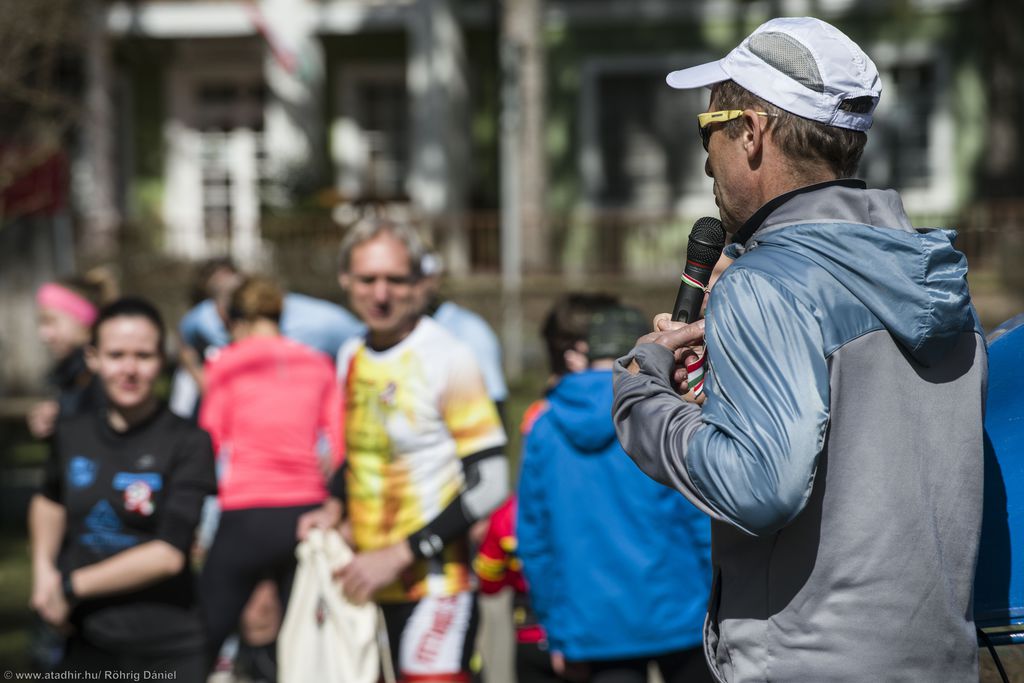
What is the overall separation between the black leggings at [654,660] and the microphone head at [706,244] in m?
2.06

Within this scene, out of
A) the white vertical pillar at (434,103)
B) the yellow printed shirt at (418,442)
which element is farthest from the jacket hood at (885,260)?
the white vertical pillar at (434,103)

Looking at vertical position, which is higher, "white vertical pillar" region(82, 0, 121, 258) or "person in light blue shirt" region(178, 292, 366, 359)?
"white vertical pillar" region(82, 0, 121, 258)

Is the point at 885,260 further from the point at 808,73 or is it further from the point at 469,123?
the point at 469,123

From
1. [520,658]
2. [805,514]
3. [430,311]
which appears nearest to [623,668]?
[520,658]

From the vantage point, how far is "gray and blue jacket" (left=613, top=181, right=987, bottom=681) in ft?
7.34

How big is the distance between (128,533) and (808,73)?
2.99 metres

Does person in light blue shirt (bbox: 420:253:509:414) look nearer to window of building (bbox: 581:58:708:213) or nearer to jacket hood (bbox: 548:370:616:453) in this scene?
jacket hood (bbox: 548:370:616:453)

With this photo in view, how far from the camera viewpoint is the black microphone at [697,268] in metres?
2.64

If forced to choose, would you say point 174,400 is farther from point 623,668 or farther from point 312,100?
point 312,100

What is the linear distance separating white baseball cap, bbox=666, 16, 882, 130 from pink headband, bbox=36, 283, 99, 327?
504 cm

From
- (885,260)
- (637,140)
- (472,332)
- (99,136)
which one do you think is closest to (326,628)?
(472,332)

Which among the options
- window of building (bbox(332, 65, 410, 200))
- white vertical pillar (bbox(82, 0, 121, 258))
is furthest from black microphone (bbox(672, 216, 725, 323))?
window of building (bbox(332, 65, 410, 200))

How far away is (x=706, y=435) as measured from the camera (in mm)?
2279

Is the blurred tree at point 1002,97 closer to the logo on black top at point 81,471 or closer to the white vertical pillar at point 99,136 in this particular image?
the white vertical pillar at point 99,136
